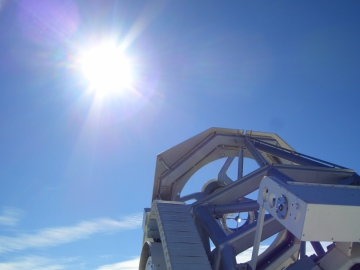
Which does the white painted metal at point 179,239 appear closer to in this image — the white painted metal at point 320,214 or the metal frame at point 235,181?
the metal frame at point 235,181

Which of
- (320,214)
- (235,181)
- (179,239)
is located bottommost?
(320,214)

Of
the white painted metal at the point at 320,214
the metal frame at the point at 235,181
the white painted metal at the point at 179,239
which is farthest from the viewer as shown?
the metal frame at the point at 235,181

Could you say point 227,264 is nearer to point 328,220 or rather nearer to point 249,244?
point 249,244

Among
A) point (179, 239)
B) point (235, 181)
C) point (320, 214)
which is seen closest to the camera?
point (320, 214)

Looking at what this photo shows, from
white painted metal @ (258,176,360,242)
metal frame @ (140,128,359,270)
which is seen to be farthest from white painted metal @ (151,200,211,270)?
white painted metal @ (258,176,360,242)

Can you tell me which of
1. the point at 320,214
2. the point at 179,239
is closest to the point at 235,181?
the point at 179,239

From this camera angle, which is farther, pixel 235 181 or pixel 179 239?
pixel 235 181

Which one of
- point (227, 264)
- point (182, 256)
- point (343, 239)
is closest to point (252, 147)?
point (227, 264)

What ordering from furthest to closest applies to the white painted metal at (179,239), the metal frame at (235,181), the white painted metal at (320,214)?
1. the metal frame at (235,181)
2. the white painted metal at (179,239)
3. the white painted metal at (320,214)

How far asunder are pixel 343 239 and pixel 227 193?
5.21 metres

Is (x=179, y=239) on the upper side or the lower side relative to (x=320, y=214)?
upper

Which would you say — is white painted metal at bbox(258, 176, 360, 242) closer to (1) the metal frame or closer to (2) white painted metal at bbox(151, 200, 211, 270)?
(1) the metal frame

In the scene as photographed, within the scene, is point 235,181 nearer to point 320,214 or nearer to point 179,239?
point 179,239

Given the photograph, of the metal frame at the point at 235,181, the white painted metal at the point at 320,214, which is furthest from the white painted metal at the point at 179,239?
the white painted metal at the point at 320,214
